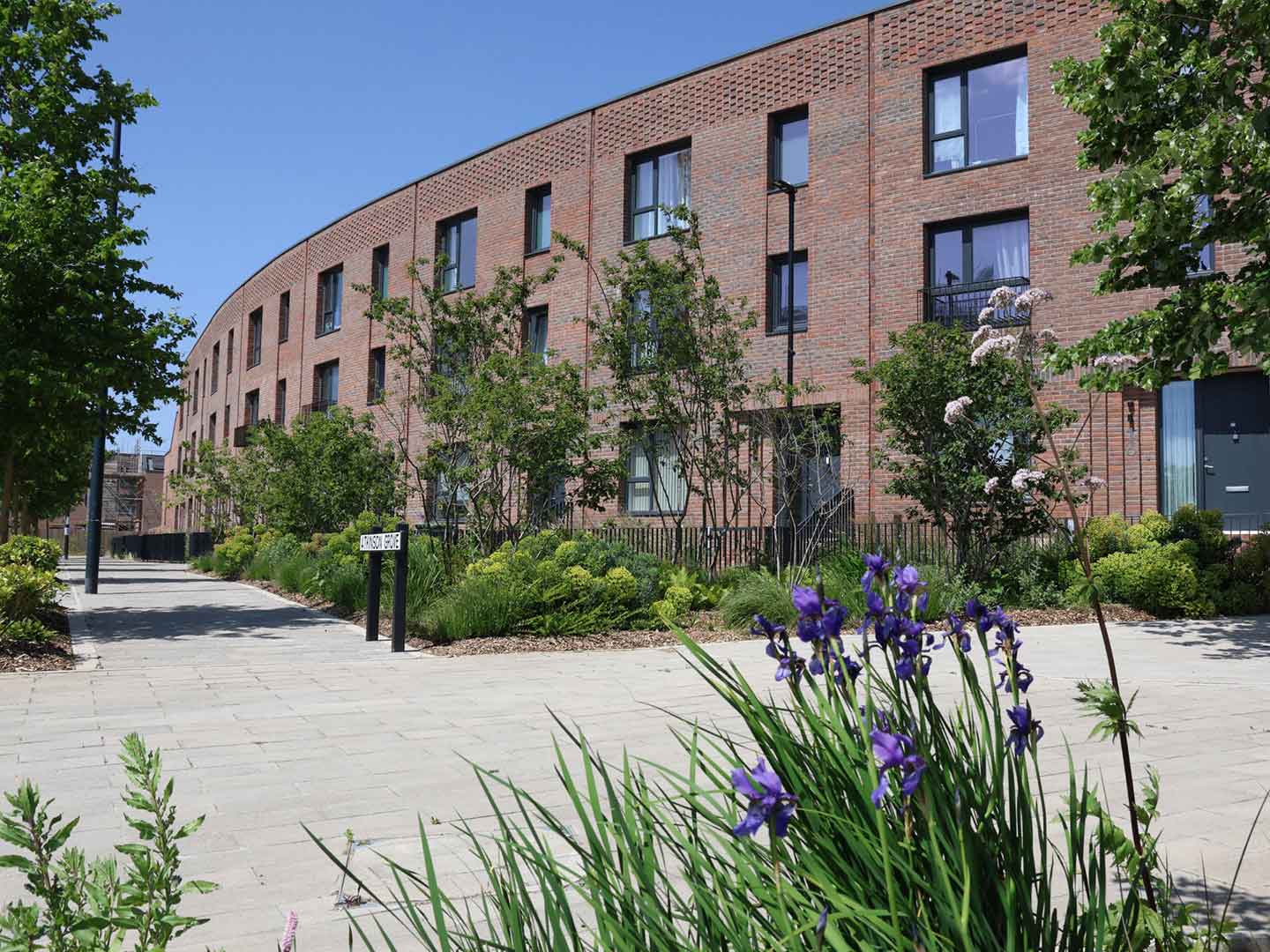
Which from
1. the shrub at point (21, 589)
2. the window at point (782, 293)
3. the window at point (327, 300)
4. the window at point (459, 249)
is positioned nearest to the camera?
the shrub at point (21, 589)

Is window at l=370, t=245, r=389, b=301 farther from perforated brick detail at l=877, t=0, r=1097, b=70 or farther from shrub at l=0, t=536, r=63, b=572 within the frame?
shrub at l=0, t=536, r=63, b=572

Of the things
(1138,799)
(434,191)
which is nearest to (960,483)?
(1138,799)

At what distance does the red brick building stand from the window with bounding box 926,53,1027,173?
0.03m

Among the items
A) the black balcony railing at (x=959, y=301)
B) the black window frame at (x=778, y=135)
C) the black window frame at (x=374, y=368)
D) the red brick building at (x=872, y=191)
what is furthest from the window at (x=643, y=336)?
the black window frame at (x=374, y=368)

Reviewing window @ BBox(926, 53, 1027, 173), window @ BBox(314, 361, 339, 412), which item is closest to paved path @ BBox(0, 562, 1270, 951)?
window @ BBox(926, 53, 1027, 173)

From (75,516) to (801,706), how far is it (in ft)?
398

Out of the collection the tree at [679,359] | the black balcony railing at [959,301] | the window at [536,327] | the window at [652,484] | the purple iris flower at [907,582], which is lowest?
the purple iris flower at [907,582]

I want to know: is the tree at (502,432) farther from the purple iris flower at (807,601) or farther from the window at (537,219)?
the purple iris flower at (807,601)

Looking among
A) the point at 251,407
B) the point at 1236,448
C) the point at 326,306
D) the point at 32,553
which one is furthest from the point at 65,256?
the point at 251,407

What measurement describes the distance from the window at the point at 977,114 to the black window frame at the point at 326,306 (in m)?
21.7

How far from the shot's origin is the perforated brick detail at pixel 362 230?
31.1 m

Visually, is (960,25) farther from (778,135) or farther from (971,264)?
(971,264)

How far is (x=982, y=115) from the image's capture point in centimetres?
1948

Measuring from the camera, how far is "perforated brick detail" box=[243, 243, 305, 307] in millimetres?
36938
